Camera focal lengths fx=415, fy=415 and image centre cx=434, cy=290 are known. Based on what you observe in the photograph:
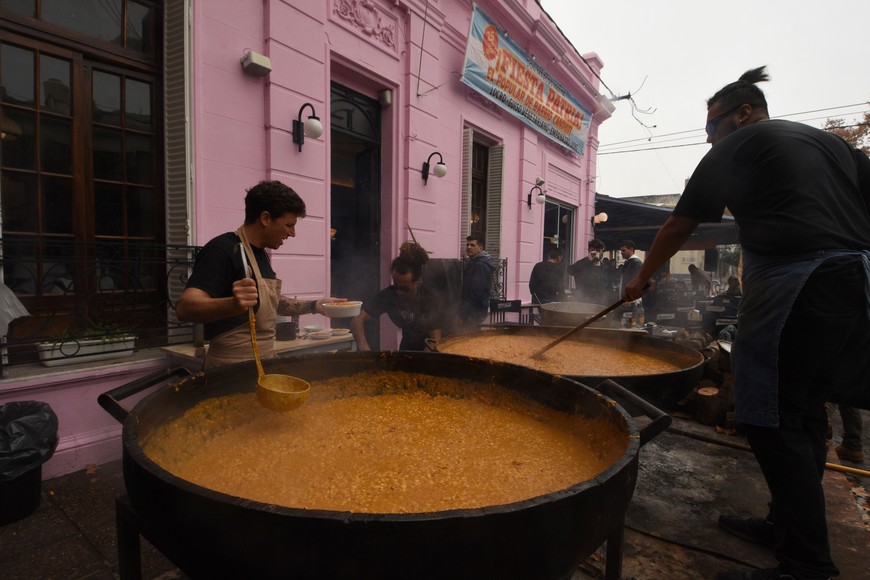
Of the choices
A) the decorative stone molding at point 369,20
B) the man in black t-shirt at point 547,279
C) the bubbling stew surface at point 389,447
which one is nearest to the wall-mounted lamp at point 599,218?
the man in black t-shirt at point 547,279

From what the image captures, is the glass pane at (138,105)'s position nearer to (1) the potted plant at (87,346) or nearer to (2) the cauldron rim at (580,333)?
(1) the potted plant at (87,346)

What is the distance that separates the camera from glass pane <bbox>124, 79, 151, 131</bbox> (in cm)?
362

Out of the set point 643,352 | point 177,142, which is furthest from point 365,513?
point 177,142

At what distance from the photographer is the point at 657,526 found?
232cm

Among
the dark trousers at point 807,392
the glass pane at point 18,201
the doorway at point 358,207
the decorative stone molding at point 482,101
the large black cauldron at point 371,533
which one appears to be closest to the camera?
the large black cauldron at point 371,533

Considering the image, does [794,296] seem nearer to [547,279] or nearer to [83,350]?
[83,350]

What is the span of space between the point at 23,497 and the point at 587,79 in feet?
42.1

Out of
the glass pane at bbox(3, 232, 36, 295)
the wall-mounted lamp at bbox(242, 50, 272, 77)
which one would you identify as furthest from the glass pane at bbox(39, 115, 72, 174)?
the wall-mounted lamp at bbox(242, 50, 272, 77)

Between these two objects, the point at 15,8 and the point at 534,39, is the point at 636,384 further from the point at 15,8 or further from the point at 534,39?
the point at 534,39

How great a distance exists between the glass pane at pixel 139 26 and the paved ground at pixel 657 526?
3532 mm

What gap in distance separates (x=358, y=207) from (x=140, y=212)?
9.82 ft

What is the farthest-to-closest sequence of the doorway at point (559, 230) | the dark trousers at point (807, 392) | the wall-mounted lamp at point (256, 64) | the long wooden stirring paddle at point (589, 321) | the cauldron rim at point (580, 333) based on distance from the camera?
the doorway at point (559, 230)
the wall-mounted lamp at point (256, 64)
the cauldron rim at point (580, 333)
the long wooden stirring paddle at point (589, 321)
the dark trousers at point (807, 392)

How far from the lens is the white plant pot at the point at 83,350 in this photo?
2.94 m

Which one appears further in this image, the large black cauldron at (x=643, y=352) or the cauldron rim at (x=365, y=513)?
the large black cauldron at (x=643, y=352)
